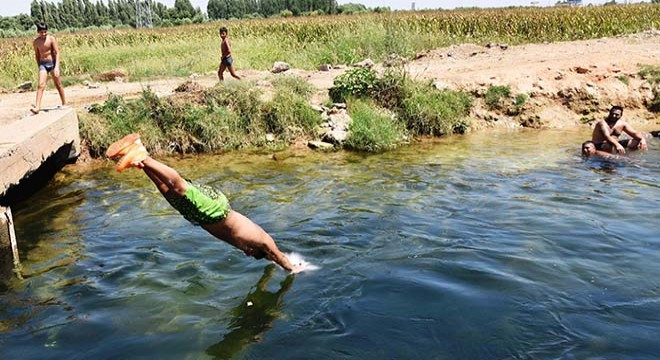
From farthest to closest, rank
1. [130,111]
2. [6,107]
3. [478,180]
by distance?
[6,107] < [130,111] < [478,180]

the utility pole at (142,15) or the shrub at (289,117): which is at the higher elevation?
the utility pole at (142,15)

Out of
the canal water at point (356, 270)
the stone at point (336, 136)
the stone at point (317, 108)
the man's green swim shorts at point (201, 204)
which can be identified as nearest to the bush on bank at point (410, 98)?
the stone at point (317, 108)

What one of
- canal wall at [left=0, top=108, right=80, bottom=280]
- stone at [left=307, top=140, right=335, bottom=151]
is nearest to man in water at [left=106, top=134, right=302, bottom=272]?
canal wall at [left=0, top=108, right=80, bottom=280]

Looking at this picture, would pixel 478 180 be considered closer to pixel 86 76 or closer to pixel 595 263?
pixel 595 263

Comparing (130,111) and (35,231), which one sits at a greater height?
(130,111)

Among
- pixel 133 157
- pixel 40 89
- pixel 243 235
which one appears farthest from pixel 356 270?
pixel 40 89

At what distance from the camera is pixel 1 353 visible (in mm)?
4332

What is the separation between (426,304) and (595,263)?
1.98m

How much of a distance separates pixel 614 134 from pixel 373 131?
14.7ft

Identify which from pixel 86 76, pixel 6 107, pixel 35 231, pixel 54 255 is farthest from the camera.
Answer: pixel 86 76

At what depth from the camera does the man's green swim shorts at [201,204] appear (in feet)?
15.5

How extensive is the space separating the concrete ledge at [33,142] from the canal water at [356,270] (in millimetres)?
706

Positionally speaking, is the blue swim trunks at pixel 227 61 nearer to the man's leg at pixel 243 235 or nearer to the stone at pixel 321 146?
the stone at pixel 321 146

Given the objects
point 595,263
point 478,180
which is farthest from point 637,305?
point 478,180
